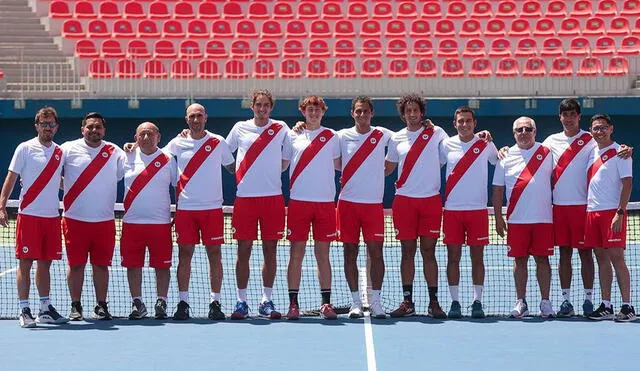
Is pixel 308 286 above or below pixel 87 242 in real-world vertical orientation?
below

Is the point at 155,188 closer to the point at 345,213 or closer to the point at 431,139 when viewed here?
the point at 345,213

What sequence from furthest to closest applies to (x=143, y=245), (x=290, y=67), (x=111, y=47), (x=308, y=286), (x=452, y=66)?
(x=111, y=47) → (x=452, y=66) → (x=290, y=67) → (x=308, y=286) → (x=143, y=245)

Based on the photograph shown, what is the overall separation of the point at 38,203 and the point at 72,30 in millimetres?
14783

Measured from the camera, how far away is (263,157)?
10672mm

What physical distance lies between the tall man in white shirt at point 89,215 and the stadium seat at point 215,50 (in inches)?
505

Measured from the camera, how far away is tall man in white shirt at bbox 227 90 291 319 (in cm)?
1061

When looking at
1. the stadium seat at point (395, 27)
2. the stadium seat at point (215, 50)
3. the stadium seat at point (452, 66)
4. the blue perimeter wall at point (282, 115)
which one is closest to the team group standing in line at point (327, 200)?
the blue perimeter wall at point (282, 115)

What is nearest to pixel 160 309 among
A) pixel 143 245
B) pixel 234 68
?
pixel 143 245

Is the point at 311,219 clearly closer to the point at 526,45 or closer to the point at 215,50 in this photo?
the point at 215,50

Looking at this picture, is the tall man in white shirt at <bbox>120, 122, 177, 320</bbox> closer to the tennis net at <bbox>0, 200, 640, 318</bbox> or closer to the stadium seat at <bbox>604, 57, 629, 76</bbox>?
the tennis net at <bbox>0, 200, 640, 318</bbox>

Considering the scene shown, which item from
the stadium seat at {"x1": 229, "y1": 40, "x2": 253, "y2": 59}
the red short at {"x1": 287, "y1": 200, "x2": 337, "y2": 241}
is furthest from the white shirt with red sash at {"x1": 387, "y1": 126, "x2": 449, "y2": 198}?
the stadium seat at {"x1": 229, "y1": 40, "x2": 253, "y2": 59}

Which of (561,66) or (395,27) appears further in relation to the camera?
(395,27)

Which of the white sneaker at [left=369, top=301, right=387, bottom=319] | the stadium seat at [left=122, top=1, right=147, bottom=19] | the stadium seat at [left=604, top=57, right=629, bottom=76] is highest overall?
the stadium seat at [left=122, top=1, right=147, bottom=19]

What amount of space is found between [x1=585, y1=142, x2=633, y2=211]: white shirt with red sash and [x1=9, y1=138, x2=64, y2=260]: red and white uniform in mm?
4775
